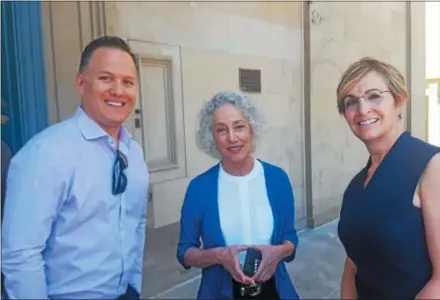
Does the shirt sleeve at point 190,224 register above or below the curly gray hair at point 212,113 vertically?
below

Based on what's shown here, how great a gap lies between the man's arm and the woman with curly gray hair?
0.65 meters

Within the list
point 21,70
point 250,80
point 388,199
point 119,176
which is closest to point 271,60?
point 250,80

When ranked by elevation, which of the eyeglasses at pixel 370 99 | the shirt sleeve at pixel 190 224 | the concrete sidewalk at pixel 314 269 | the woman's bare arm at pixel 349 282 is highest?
the eyeglasses at pixel 370 99

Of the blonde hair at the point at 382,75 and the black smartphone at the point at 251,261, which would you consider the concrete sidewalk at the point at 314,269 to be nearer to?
the black smartphone at the point at 251,261

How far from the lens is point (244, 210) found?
5.98ft

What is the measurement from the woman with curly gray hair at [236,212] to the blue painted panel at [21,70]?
118 centimetres

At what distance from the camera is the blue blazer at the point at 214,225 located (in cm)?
181

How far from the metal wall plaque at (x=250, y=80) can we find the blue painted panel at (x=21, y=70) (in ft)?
7.36

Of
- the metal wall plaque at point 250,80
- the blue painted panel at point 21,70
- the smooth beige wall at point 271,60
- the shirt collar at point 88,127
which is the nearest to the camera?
the shirt collar at point 88,127

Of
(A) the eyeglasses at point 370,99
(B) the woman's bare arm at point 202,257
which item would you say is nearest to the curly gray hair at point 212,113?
(B) the woman's bare arm at point 202,257

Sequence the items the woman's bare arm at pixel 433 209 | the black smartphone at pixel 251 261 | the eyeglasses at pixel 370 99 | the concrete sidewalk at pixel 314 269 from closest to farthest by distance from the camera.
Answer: the woman's bare arm at pixel 433 209 → the eyeglasses at pixel 370 99 → the black smartphone at pixel 251 261 → the concrete sidewalk at pixel 314 269

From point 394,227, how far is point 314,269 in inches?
130

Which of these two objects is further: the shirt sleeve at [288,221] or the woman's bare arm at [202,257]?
the shirt sleeve at [288,221]

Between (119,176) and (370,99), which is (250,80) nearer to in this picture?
(119,176)
